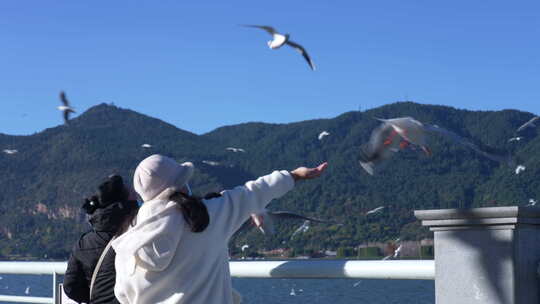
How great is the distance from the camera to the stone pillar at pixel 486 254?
3205mm

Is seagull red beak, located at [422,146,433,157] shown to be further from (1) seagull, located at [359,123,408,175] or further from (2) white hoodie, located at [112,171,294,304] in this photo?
(2) white hoodie, located at [112,171,294,304]

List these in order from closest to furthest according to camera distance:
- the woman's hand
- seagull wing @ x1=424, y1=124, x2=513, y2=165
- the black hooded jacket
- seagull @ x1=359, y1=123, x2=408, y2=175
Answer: the woman's hand
the black hooded jacket
seagull wing @ x1=424, y1=124, x2=513, y2=165
seagull @ x1=359, y1=123, x2=408, y2=175

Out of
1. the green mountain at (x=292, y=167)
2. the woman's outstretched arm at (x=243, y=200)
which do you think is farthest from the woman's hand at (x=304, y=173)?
the green mountain at (x=292, y=167)

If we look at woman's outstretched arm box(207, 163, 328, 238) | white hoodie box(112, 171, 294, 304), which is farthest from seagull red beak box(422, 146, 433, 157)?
white hoodie box(112, 171, 294, 304)

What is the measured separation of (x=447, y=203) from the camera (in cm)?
5591

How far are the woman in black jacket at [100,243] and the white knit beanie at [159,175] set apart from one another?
1.08ft

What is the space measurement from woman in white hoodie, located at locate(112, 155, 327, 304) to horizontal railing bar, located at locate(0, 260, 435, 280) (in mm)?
710

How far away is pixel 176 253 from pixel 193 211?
0.17 meters

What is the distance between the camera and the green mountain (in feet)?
149

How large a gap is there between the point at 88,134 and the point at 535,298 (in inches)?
3837

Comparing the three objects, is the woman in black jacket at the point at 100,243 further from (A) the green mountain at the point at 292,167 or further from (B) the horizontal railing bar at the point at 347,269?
(A) the green mountain at the point at 292,167

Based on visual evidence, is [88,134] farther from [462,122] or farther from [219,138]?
[462,122]

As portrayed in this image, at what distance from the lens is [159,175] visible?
9.98 ft

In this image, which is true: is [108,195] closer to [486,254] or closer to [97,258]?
[97,258]
